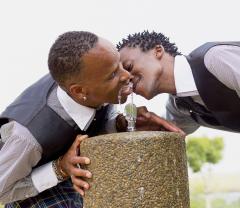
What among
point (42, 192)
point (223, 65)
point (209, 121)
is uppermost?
point (223, 65)

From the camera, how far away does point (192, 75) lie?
10.6 ft

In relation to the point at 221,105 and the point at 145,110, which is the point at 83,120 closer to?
the point at 145,110

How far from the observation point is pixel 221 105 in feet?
10.4

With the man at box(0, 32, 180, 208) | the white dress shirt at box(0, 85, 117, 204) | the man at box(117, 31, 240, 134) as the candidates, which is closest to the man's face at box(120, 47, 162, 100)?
the man at box(117, 31, 240, 134)

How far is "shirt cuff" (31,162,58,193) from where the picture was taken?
10.3ft

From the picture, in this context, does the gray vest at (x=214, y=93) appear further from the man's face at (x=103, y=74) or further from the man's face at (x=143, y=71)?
the man's face at (x=103, y=74)

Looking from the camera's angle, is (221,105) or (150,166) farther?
(221,105)

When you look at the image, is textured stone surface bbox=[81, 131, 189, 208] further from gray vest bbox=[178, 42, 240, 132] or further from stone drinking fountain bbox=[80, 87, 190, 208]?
gray vest bbox=[178, 42, 240, 132]

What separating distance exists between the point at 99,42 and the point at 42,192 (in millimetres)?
1109

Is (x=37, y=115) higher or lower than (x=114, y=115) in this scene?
higher

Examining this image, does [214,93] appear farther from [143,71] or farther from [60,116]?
[60,116]

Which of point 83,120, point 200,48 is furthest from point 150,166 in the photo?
point 200,48

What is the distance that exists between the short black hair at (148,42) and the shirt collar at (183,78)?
0.23m

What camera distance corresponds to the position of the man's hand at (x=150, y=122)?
10.4 feet
